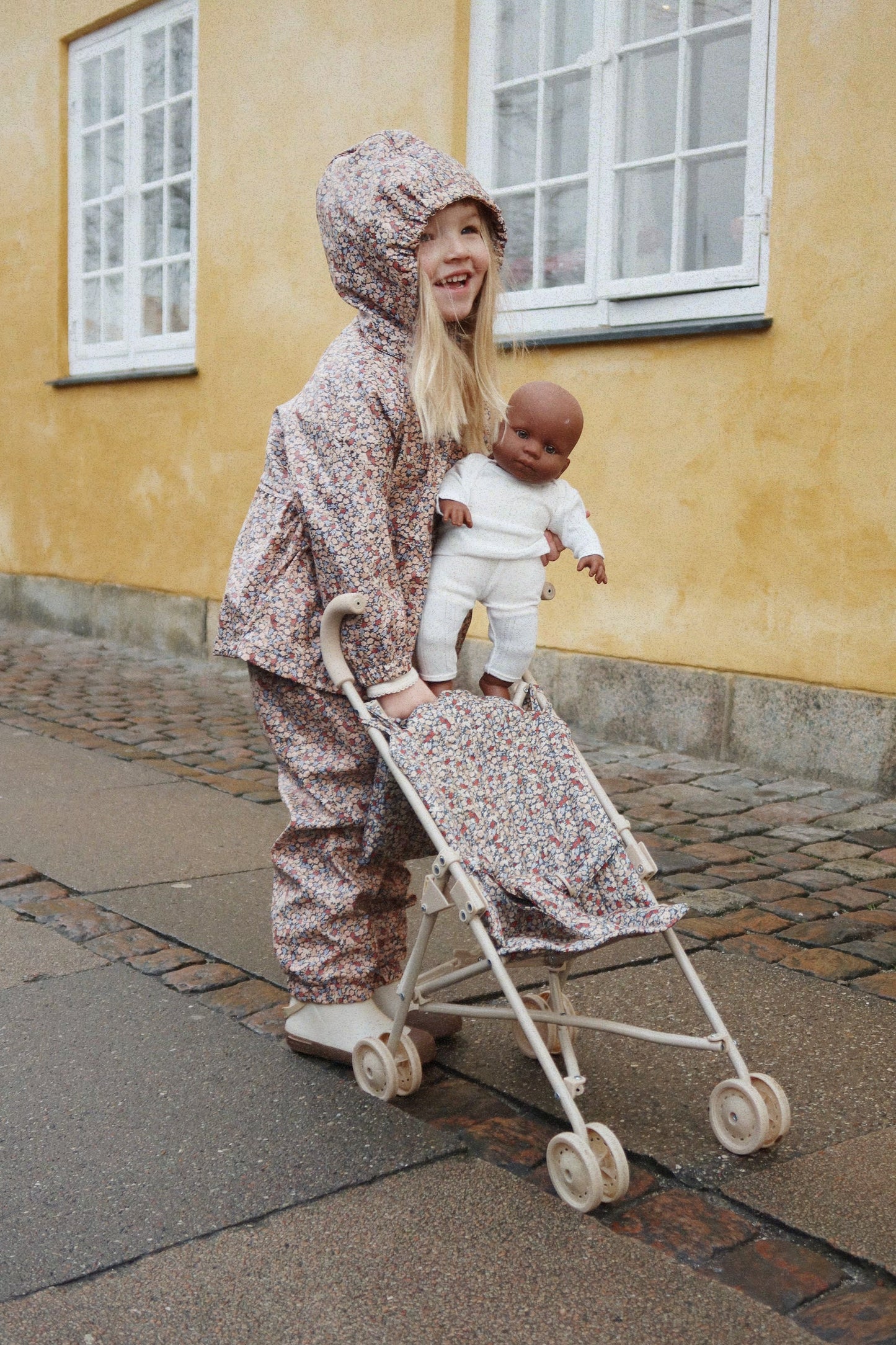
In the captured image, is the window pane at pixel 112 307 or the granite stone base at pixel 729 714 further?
the window pane at pixel 112 307

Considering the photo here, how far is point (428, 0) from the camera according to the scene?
7.52 meters

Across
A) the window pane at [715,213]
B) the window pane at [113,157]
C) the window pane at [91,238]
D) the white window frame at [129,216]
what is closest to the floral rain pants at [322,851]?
the window pane at [715,213]

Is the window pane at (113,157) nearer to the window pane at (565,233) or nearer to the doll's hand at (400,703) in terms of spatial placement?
the window pane at (565,233)

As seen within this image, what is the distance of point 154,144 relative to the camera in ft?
32.8

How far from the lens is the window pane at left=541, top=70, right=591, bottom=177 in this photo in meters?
7.10

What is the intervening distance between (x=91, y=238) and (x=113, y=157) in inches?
24.3

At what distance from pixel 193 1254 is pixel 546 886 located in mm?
858

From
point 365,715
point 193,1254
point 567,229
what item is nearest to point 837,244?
point 567,229

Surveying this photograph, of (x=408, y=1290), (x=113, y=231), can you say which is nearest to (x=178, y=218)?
(x=113, y=231)

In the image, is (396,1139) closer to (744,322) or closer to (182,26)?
(744,322)

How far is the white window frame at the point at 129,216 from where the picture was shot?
31.4ft

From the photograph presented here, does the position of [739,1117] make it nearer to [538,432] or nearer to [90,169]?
[538,432]

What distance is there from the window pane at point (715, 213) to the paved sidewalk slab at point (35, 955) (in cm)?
409

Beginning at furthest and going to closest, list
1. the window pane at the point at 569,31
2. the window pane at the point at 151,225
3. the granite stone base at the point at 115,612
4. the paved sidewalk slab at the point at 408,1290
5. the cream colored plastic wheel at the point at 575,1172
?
the window pane at the point at 151,225 → the granite stone base at the point at 115,612 → the window pane at the point at 569,31 → the cream colored plastic wheel at the point at 575,1172 → the paved sidewalk slab at the point at 408,1290
